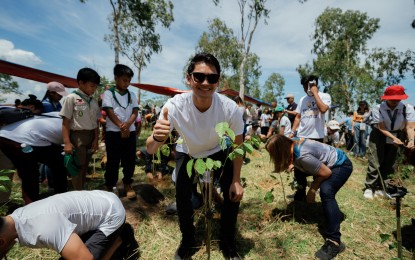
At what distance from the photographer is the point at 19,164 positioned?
2568 millimetres

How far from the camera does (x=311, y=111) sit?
347cm

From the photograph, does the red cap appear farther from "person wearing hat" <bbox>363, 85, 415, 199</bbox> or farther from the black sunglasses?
the black sunglasses

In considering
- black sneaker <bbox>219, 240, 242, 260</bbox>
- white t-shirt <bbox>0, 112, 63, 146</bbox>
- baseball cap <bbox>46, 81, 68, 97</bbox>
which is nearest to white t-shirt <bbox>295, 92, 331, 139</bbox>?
black sneaker <bbox>219, 240, 242, 260</bbox>

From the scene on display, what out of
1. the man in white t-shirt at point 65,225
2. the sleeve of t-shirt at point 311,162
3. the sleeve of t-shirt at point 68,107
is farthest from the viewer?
the sleeve of t-shirt at point 68,107

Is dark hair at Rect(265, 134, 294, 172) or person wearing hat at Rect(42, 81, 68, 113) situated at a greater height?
person wearing hat at Rect(42, 81, 68, 113)

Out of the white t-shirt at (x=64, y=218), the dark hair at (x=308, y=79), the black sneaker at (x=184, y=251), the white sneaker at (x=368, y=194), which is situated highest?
the dark hair at (x=308, y=79)

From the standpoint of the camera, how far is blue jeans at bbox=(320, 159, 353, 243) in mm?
2160

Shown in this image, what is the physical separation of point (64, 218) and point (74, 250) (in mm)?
219

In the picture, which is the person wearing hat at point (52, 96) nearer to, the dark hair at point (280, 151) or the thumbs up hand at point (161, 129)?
the thumbs up hand at point (161, 129)

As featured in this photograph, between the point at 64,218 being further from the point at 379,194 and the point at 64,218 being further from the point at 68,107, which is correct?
the point at 379,194

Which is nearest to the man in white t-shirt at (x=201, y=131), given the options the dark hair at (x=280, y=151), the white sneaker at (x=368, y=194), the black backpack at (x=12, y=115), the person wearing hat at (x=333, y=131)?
the dark hair at (x=280, y=151)

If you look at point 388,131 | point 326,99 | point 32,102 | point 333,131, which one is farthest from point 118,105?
point 333,131

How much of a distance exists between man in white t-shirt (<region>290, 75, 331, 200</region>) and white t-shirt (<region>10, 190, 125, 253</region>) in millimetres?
2382

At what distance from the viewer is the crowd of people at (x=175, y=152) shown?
1536mm
